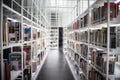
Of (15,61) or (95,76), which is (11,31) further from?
(95,76)

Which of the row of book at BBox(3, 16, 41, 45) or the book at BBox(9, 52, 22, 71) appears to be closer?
the row of book at BBox(3, 16, 41, 45)

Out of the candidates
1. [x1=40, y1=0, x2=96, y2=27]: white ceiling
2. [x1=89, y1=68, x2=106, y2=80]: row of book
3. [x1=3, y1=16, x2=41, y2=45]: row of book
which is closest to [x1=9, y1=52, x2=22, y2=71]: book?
[x1=3, y1=16, x2=41, y2=45]: row of book

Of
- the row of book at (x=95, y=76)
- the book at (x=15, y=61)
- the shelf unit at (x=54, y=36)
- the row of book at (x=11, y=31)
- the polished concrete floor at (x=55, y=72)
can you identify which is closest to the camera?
the row of book at (x=11, y=31)

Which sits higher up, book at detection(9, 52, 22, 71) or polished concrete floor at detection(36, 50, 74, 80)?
book at detection(9, 52, 22, 71)

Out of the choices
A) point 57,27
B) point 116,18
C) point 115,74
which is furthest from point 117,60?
point 57,27

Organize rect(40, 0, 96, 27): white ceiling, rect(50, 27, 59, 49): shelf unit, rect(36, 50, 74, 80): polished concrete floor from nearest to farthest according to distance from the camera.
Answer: rect(36, 50, 74, 80): polished concrete floor, rect(40, 0, 96, 27): white ceiling, rect(50, 27, 59, 49): shelf unit

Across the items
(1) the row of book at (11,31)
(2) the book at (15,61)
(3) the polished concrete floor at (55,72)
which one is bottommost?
(3) the polished concrete floor at (55,72)

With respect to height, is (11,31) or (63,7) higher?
(63,7)

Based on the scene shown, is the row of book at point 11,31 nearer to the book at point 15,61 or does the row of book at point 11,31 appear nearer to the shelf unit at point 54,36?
the book at point 15,61

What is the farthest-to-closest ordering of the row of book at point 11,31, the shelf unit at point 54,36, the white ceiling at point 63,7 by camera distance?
the shelf unit at point 54,36 → the white ceiling at point 63,7 → the row of book at point 11,31

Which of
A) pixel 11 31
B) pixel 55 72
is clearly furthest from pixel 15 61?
pixel 55 72

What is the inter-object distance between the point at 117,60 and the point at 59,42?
14.0 meters

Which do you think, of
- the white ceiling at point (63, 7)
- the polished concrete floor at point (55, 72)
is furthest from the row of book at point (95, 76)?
the white ceiling at point (63, 7)

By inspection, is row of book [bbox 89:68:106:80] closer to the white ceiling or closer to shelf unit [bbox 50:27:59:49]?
the white ceiling
